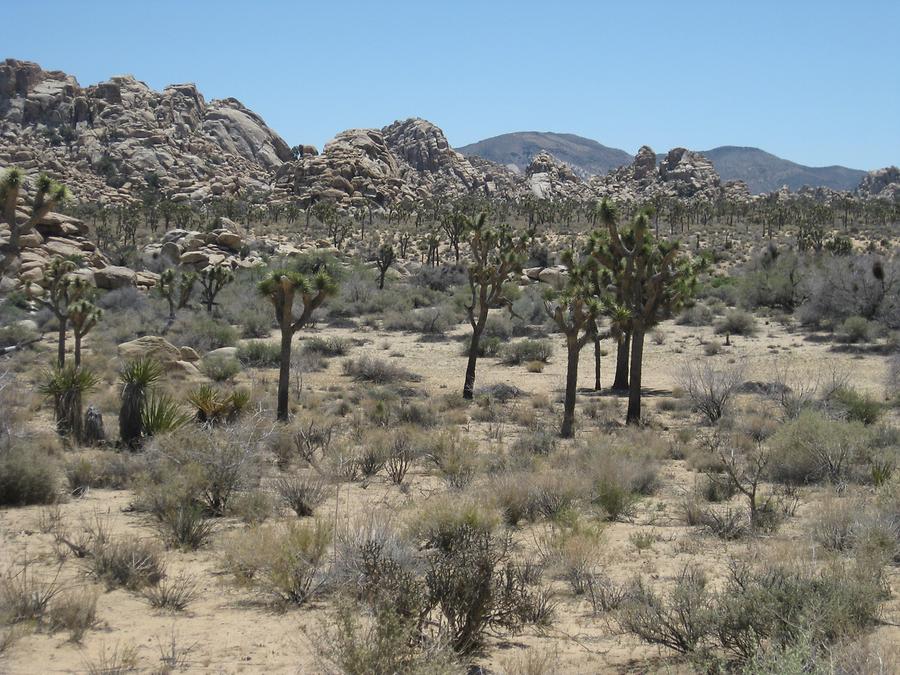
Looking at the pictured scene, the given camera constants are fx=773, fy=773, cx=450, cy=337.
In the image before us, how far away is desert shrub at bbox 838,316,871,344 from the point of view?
3138cm

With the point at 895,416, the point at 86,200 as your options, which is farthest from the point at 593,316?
the point at 86,200

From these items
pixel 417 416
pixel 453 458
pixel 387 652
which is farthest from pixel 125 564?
pixel 417 416

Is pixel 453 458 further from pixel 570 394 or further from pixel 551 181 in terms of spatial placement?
pixel 551 181

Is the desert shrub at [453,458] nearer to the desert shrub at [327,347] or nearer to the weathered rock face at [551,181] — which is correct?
the desert shrub at [327,347]

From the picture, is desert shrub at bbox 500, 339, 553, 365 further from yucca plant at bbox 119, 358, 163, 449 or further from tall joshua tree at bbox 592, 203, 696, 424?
yucca plant at bbox 119, 358, 163, 449

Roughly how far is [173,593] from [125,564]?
0.76 metres

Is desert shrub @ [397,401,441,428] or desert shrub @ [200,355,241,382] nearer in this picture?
desert shrub @ [397,401,441,428]

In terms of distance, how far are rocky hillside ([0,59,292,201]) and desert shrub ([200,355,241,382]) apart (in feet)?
247

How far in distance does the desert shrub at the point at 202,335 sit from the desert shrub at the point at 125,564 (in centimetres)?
2334

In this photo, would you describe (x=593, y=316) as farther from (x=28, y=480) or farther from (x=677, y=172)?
(x=677, y=172)

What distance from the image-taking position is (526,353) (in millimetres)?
30781

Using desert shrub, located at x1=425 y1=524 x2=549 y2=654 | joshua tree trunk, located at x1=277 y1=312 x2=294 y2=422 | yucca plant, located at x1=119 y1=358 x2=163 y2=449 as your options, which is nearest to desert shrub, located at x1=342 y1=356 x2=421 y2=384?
joshua tree trunk, located at x1=277 y1=312 x2=294 y2=422

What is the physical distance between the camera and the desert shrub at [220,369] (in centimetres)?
2444

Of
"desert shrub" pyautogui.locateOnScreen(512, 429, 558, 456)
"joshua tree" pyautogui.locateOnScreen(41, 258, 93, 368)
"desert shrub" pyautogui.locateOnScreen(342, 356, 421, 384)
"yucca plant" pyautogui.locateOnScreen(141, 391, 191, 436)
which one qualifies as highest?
"joshua tree" pyautogui.locateOnScreen(41, 258, 93, 368)
